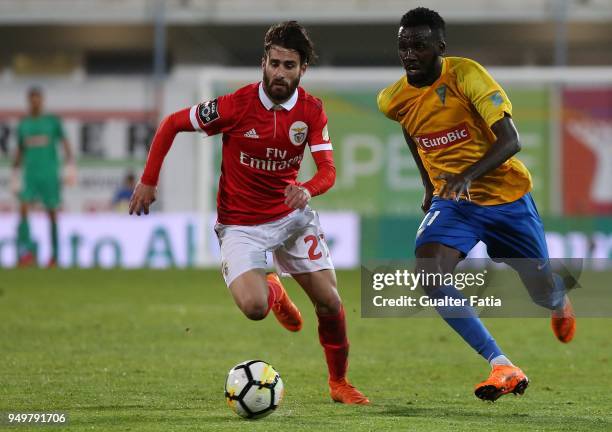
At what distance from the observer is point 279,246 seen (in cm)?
658

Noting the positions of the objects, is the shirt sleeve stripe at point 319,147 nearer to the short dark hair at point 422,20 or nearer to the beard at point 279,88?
the beard at point 279,88

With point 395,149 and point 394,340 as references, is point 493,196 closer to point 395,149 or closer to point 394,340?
point 394,340

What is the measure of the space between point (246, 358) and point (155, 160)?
7.63 ft

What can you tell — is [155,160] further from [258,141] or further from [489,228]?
[489,228]

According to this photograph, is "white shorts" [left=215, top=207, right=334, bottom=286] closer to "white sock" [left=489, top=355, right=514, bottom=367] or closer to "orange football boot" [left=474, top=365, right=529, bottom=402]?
"white sock" [left=489, top=355, right=514, bottom=367]

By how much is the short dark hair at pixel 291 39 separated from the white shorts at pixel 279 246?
0.87m

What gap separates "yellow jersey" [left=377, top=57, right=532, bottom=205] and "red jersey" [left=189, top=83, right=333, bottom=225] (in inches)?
17.7

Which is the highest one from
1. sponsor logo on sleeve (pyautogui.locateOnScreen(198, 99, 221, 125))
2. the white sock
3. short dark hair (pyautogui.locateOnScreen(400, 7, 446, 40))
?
short dark hair (pyautogui.locateOnScreen(400, 7, 446, 40))

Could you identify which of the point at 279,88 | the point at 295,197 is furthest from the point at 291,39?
the point at 295,197

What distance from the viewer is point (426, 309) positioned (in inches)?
263

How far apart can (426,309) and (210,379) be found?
54.6 inches

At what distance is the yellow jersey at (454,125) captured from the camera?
636 centimetres

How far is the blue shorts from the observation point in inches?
250

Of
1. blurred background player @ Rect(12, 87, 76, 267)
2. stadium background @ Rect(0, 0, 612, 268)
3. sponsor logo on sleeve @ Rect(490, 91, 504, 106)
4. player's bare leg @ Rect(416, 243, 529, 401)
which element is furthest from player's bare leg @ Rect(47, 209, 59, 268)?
sponsor logo on sleeve @ Rect(490, 91, 504, 106)
